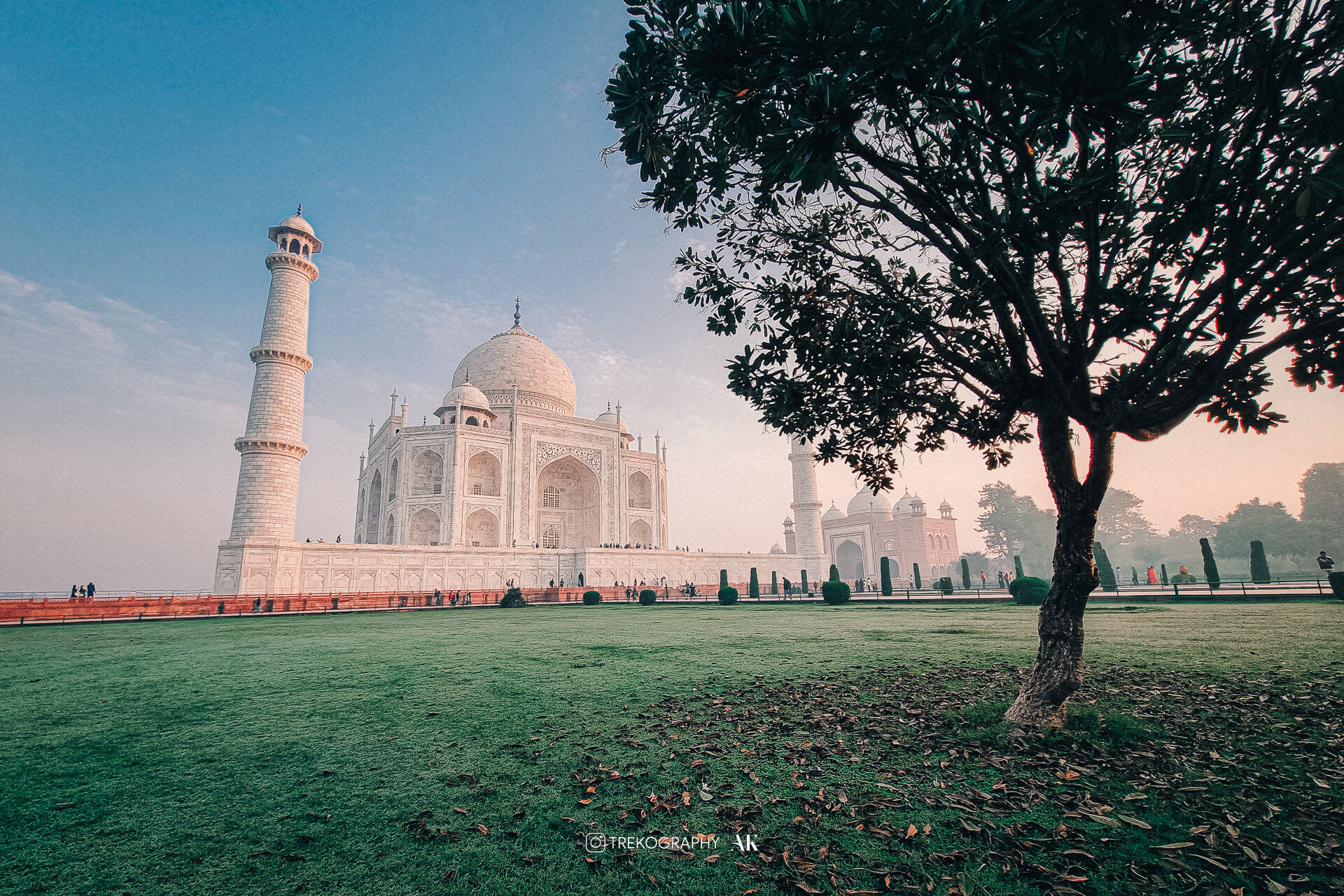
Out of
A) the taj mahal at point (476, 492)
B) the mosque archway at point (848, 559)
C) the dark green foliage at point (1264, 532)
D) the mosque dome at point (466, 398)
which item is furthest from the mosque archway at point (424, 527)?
the dark green foliage at point (1264, 532)

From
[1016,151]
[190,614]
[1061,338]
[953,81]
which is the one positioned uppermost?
[953,81]

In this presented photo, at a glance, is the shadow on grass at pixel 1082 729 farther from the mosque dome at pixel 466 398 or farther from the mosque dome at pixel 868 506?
the mosque dome at pixel 868 506

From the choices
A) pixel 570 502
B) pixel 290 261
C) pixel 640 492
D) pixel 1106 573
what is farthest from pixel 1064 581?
pixel 640 492

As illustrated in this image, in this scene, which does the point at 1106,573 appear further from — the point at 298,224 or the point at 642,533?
the point at 298,224

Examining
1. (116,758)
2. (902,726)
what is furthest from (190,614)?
(902,726)

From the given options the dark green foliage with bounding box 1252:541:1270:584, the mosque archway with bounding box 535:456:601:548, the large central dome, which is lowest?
the dark green foliage with bounding box 1252:541:1270:584

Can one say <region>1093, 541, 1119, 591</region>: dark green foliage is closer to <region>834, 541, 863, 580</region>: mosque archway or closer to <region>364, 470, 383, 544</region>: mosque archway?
<region>834, 541, 863, 580</region>: mosque archway

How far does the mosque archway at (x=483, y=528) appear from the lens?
34.0 metres

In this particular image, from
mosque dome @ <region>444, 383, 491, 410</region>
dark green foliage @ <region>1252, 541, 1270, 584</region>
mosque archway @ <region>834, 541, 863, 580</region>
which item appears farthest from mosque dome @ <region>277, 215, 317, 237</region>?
mosque archway @ <region>834, 541, 863, 580</region>

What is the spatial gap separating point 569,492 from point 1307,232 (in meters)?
37.7

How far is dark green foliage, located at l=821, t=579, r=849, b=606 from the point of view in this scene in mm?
22328

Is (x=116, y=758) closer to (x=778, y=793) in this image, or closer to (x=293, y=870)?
(x=293, y=870)

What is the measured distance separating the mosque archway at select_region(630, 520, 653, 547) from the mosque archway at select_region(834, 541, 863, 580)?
2623 cm

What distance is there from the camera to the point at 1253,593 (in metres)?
17.8
